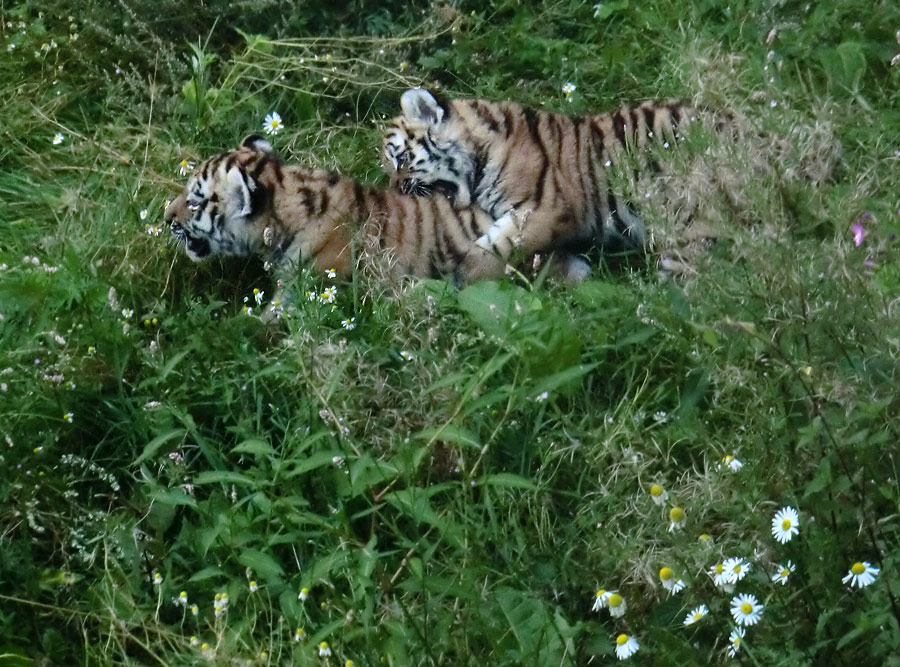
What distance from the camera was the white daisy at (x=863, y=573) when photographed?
2.23 meters

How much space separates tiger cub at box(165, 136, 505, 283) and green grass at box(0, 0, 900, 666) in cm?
16

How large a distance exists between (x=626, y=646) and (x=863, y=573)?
54 centimetres

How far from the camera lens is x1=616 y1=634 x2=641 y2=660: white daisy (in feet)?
7.81

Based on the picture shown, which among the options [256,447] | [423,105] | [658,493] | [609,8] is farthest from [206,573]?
[609,8]

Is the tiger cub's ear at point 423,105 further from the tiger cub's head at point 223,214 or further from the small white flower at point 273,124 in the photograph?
the tiger cub's head at point 223,214

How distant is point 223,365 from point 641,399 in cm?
140

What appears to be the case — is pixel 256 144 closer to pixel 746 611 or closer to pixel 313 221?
pixel 313 221

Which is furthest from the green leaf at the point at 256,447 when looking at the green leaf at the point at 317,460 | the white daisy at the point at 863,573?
the white daisy at the point at 863,573

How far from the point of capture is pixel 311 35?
5594 mm

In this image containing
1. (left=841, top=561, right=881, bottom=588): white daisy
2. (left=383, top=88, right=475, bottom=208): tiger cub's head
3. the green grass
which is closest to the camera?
(left=841, top=561, right=881, bottom=588): white daisy

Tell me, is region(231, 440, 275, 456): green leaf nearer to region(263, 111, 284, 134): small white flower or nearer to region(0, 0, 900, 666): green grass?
region(0, 0, 900, 666): green grass

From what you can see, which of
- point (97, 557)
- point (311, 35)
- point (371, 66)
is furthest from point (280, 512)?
point (311, 35)

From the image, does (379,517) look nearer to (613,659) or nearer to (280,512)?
(280,512)

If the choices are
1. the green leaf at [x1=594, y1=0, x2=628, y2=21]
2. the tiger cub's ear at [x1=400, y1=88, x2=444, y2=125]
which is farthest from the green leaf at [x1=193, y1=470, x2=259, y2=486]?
the green leaf at [x1=594, y1=0, x2=628, y2=21]
